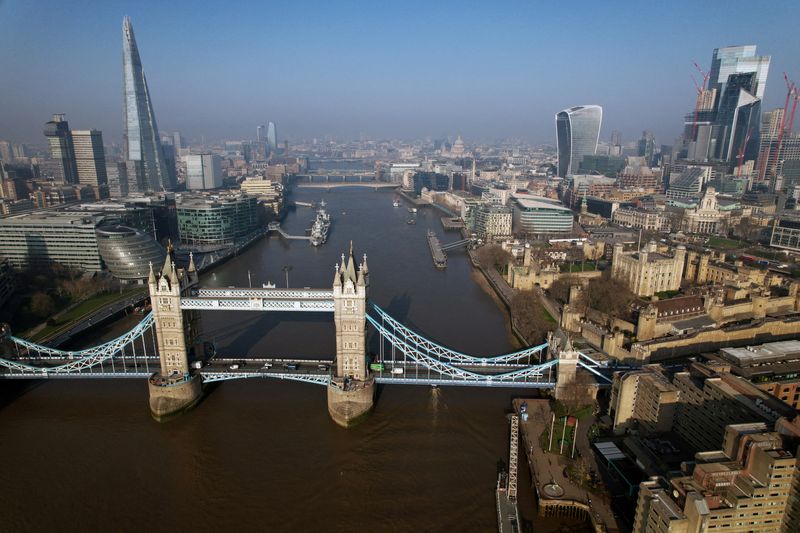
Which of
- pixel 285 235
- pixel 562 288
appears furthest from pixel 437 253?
pixel 285 235

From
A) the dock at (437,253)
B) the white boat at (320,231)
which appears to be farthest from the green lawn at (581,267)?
the white boat at (320,231)

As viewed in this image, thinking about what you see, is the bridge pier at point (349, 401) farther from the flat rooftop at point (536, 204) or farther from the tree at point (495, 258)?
the flat rooftop at point (536, 204)

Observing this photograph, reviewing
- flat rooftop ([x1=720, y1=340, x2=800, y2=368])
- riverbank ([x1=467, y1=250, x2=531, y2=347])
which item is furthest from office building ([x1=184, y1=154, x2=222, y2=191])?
flat rooftop ([x1=720, y1=340, x2=800, y2=368])

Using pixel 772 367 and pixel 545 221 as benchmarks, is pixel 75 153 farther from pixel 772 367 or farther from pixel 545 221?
pixel 772 367

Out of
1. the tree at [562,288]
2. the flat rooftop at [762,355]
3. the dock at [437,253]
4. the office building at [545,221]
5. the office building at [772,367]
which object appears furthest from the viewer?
the office building at [545,221]

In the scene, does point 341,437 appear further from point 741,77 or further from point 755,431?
point 741,77

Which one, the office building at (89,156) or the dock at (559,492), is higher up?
the office building at (89,156)
